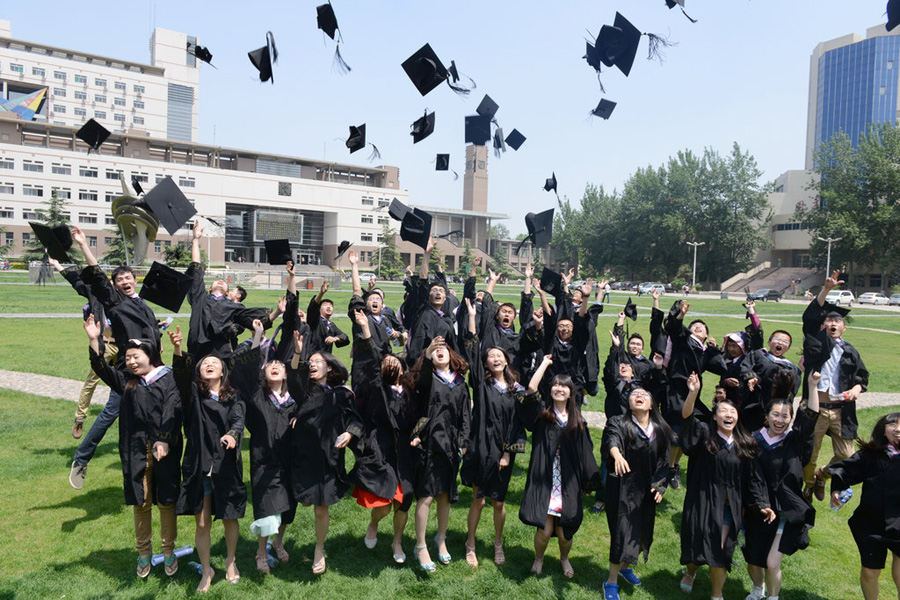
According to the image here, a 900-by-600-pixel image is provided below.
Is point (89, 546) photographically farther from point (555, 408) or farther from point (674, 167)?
point (674, 167)

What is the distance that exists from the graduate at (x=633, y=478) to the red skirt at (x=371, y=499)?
152 centimetres

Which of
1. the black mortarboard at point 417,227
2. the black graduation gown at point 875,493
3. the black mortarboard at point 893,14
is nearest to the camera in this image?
the black graduation gown at point 875,493

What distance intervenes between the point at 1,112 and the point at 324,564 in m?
84.6

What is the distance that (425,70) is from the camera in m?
7.36

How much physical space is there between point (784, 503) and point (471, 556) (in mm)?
2201

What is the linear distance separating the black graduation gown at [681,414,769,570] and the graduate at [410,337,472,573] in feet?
5.34

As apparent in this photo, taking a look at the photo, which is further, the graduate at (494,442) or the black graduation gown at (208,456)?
the graduate at (494,442)

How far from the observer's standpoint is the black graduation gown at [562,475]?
412 centimetres

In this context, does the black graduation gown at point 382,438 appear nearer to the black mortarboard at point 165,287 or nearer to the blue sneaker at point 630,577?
the blue sneaker at point 630,577

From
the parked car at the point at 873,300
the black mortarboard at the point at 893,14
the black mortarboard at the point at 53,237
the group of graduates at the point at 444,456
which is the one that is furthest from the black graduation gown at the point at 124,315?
the parked car at the point at 873,300

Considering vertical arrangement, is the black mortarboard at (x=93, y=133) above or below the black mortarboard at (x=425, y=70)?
below

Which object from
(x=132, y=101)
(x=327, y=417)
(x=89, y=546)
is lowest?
(x=89, y=546)

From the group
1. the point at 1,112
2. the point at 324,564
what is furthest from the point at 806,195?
the point at 1,112

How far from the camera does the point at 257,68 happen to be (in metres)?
7.06
